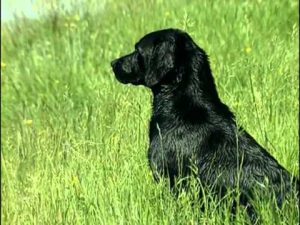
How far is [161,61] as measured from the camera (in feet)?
16.1

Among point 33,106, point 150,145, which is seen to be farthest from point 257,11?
point 150,145

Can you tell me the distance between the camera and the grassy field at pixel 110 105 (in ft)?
13.9

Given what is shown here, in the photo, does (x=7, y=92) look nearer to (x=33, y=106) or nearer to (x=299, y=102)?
(x=33, y=106)

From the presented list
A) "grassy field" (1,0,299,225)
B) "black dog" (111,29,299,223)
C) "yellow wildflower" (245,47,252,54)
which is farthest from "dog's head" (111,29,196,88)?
"yellow wildflower" (245,47,252,54)

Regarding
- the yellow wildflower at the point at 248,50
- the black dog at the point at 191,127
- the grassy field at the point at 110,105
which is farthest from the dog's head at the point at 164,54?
the yellow wildflower at the point at 248,50

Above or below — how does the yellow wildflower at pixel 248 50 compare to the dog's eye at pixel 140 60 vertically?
below

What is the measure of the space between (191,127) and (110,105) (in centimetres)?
122

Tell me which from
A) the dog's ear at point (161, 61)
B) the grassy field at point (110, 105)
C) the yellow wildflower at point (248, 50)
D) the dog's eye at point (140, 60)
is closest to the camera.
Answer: the grassy field at point (110, 105)

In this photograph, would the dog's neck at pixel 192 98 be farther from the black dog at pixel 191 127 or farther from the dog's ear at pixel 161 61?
the dog's ear at pixel 161 61

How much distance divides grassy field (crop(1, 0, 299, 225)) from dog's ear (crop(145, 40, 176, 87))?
28 cm

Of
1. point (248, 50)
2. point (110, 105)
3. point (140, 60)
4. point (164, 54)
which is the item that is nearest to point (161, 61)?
point (164, 54)

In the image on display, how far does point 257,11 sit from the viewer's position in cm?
813

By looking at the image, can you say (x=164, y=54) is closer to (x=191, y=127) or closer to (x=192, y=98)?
(x=192, y=98)

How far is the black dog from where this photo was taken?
14.0 ft
